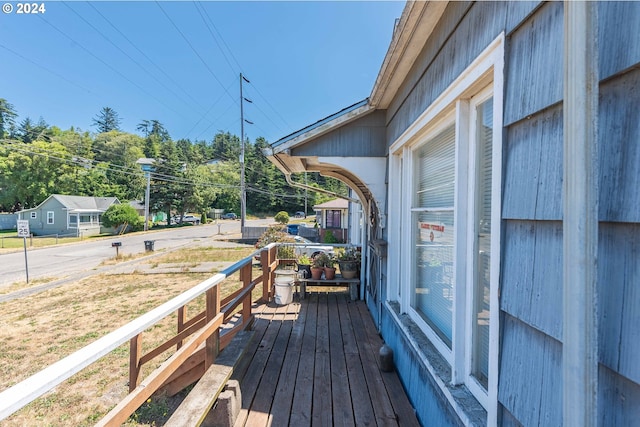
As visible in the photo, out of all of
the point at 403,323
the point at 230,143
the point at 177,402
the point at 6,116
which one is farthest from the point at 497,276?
the point at 230,143

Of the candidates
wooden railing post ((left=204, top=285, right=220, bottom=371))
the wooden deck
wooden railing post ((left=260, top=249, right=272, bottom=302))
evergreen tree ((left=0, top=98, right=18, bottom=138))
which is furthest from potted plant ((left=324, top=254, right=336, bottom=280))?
evergreen tree ((left=0, top=98, right=18, bottom=138))

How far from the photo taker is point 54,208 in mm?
26844

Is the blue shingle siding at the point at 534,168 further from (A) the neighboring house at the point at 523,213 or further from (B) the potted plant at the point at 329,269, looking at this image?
(B) the potted plant at the point at 329,269

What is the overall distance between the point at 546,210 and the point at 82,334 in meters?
6.49

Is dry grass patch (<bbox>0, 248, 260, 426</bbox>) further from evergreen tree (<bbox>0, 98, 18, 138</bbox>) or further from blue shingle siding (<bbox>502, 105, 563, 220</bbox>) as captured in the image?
evergreen tree (<bbox>0, 98, 18, 138</bbox>)

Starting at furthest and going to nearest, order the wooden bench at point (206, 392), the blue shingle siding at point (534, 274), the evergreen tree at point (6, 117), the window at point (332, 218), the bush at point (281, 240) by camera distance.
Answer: the evergreen tree at point (6, 117), the window at point (332, 218), the bush at point (281, 240), the wooden bench at point (206, 392), the blue shingle siding at point (534, 274)

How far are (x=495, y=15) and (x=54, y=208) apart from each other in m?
35.3

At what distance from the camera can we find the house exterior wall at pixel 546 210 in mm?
568

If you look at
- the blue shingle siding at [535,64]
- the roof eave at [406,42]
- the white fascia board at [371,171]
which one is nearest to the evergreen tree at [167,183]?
the white fascia board at [371,171]

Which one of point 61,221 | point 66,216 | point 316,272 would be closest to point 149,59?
point 66,216

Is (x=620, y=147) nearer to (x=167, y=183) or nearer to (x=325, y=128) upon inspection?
(x=325, y=128)

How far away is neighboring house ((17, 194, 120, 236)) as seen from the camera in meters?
26.4

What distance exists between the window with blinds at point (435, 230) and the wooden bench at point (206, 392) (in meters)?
1.32

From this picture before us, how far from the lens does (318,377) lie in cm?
243
